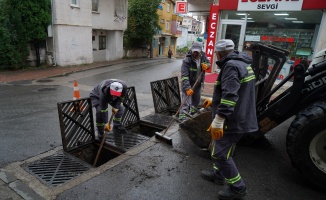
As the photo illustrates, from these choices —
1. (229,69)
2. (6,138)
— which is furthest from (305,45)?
(6,138)

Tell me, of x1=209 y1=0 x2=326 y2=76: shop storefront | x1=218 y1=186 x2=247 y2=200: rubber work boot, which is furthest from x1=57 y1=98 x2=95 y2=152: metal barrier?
x1=209 y1=0 x2=326 y2=76: shop storefront

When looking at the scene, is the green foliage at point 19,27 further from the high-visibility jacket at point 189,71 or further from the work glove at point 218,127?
the work glove at point 218,127

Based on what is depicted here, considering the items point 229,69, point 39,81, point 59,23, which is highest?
point 59,23

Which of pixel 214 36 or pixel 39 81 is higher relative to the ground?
pixel 214 36

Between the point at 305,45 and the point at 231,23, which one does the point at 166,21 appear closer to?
the point at 231,23

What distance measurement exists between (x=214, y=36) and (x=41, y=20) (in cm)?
943

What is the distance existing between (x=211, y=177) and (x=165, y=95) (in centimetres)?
341

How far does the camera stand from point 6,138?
4.45 meters

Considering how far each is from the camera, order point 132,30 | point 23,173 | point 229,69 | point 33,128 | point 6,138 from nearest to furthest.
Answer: point 229,69, point 23,173, point 6,138, point 33,128, point 132,30

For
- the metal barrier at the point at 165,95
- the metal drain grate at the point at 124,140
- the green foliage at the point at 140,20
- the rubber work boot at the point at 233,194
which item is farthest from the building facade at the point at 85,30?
A: the rubber work boot at the point at 233,194

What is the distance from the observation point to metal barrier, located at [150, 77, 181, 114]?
6.04 metres

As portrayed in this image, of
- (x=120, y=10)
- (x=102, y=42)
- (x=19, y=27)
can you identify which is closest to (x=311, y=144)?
(x=19, y=27)

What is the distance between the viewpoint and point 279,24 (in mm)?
10258

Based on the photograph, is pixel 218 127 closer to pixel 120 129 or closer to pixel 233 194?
pixel 233 194
